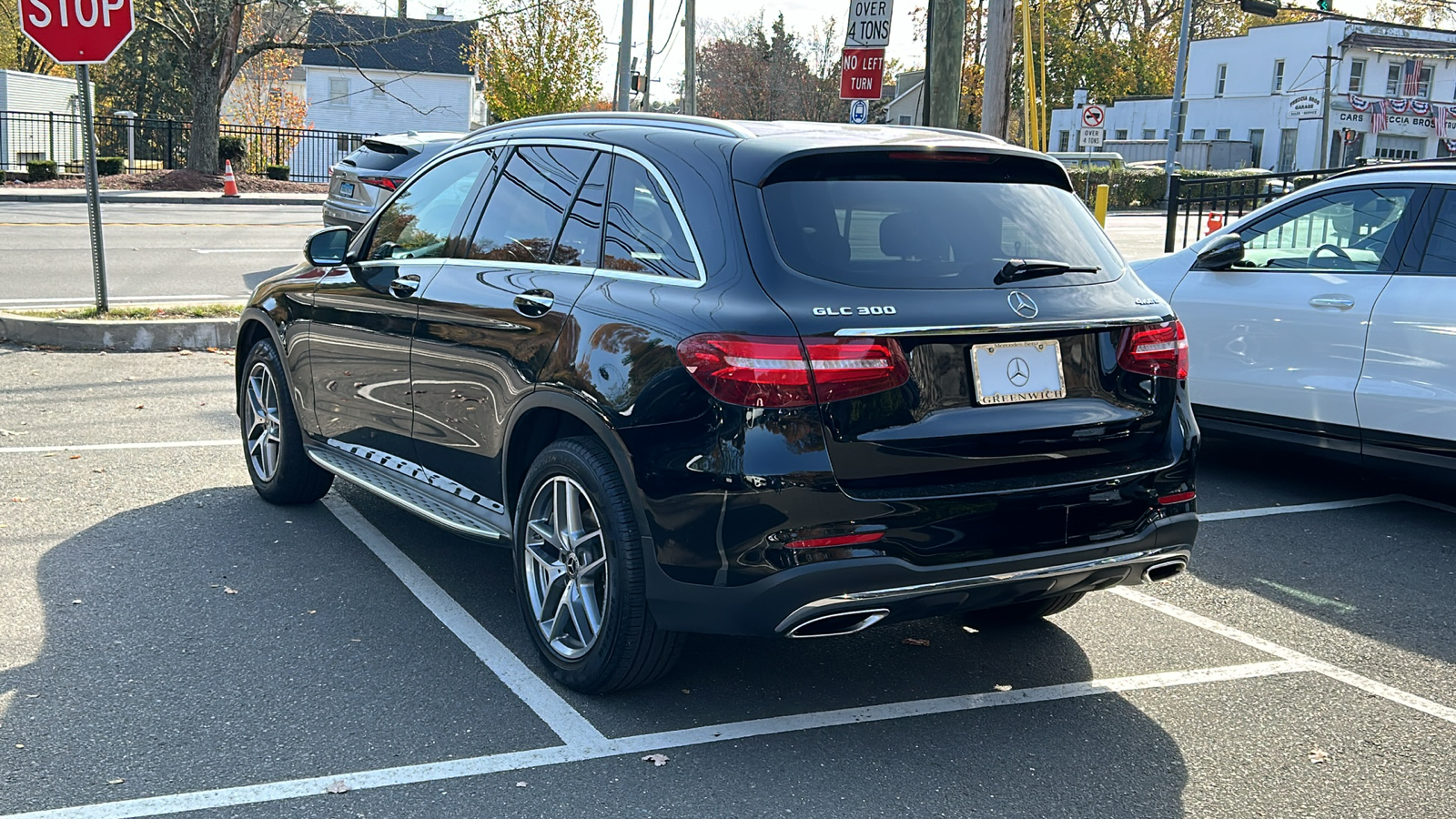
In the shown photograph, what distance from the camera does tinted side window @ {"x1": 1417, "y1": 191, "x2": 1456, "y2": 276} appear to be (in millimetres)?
6324

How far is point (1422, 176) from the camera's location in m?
6.60

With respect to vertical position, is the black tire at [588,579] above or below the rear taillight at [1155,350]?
below

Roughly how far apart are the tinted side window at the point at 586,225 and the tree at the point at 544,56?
3592 centimetres

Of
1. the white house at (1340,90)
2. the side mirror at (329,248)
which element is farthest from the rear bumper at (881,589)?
the white house at (1340,90)

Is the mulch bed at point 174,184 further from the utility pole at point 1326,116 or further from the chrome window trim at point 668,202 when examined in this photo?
the utility pole at point 1326,116

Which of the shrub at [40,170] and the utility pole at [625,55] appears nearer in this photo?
the utility pole at [625,55]

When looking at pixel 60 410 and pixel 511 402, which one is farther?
pixel 60 410

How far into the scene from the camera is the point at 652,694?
4223mm

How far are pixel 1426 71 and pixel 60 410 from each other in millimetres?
63491

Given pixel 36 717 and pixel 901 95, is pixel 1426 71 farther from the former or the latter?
pixel 36 717

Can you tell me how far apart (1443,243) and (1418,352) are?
1.79 ft

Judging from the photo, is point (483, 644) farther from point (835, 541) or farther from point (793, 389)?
point (793, 389)

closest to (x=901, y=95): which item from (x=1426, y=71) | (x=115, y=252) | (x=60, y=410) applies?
(x=1426, y=71)

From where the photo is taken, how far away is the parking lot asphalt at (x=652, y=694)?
3549mm
